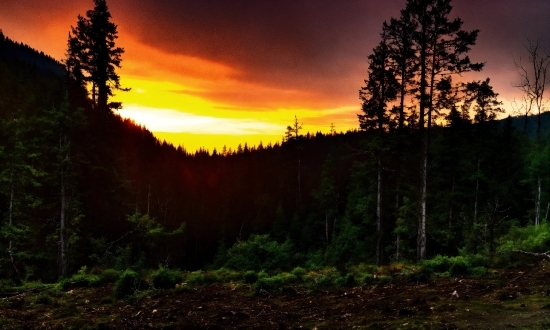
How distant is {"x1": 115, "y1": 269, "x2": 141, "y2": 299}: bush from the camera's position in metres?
10.2

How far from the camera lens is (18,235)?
755 inches

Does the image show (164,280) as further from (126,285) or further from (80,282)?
(80,282)

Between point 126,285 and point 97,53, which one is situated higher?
point 97,53

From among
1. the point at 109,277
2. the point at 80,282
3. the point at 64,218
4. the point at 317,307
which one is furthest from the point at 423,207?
the point at 64,218

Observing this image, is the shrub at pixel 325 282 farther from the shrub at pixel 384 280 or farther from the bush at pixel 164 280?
the bush at pixel 164 280

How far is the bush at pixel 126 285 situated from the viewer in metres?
10.2

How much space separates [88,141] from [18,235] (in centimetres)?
629

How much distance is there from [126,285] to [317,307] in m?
5.91

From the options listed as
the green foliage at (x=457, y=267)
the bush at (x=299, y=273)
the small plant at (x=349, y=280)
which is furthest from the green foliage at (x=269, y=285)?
the green foliage at (x=457, y=267)

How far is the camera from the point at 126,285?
1039cm

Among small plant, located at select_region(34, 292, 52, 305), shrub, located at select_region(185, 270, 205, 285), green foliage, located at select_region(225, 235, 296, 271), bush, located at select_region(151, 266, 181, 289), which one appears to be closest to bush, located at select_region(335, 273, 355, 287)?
shrub, located at select_region(185, 270, 205, 285)

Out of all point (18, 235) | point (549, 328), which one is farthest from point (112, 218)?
point (549, 328)

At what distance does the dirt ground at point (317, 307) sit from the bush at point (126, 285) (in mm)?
335

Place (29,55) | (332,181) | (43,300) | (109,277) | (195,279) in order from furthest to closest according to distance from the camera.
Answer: (29,55) < (332,181) < (109,277) < (195,279) < (43,300)
